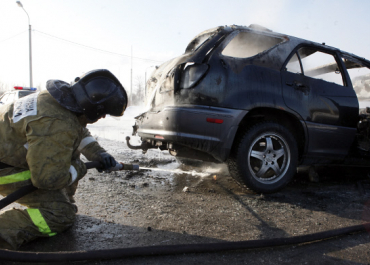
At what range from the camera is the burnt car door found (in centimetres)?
315

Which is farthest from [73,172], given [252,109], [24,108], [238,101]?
[252,109]

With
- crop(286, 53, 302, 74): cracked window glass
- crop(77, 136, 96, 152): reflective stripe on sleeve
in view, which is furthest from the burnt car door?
crop(77, 136, 96, 152): reflective stripe on sleeve

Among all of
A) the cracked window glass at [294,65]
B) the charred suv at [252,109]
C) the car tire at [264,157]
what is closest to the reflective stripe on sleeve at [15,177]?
the charred suv at [252,109]

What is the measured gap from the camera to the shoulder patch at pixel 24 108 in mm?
1907

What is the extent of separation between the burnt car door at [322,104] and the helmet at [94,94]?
1.87m

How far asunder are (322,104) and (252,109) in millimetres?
970

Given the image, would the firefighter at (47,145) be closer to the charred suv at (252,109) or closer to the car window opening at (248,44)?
the charred suv at (252,109)

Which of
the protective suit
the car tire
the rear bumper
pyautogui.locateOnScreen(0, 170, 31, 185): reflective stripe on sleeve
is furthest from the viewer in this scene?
the car tire

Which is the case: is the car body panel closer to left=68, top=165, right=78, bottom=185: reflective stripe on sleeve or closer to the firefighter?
the firefighter

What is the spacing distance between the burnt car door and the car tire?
0.32m

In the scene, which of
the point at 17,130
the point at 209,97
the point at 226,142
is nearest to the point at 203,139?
the point at 226,142

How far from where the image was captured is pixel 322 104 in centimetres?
331

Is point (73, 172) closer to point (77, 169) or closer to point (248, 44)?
point (77, 169)

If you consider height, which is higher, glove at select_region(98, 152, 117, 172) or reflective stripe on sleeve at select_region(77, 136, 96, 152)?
reflective stripe on sleeve at select_region(77, 136, 96, 152)
